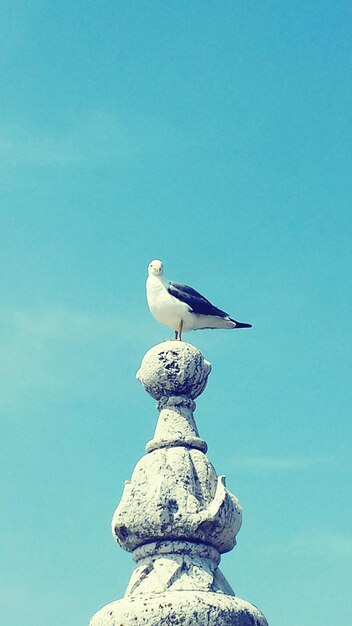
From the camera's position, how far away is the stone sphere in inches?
446

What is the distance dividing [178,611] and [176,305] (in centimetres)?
342

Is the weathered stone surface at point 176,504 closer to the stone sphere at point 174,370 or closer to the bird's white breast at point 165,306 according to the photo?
the stone sphere at point 174,370

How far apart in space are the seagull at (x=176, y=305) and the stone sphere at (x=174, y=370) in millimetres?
578

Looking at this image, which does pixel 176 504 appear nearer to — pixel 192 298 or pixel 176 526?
pixel 176 526

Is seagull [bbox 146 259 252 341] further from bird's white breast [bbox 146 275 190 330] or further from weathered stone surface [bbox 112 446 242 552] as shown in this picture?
weathered stone surface [bbox 112 446 242 552]

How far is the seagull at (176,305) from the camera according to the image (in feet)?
39.5

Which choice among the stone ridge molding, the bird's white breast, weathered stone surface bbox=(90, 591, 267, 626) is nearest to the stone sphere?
the stone ridge molding

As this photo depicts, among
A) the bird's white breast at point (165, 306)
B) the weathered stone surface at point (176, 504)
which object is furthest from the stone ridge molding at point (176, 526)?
the bird's white breast at point (165, 306)

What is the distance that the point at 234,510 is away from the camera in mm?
10852

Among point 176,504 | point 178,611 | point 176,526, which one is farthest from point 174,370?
point 178,611

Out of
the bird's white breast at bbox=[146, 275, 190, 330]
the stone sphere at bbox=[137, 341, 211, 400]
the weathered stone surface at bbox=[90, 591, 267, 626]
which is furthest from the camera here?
the bird's white breast at bbox=[146, 275, 190, 330]

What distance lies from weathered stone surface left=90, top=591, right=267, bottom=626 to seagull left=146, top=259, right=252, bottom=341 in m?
3.03

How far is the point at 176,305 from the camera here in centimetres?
1202

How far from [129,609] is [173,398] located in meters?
2.27
